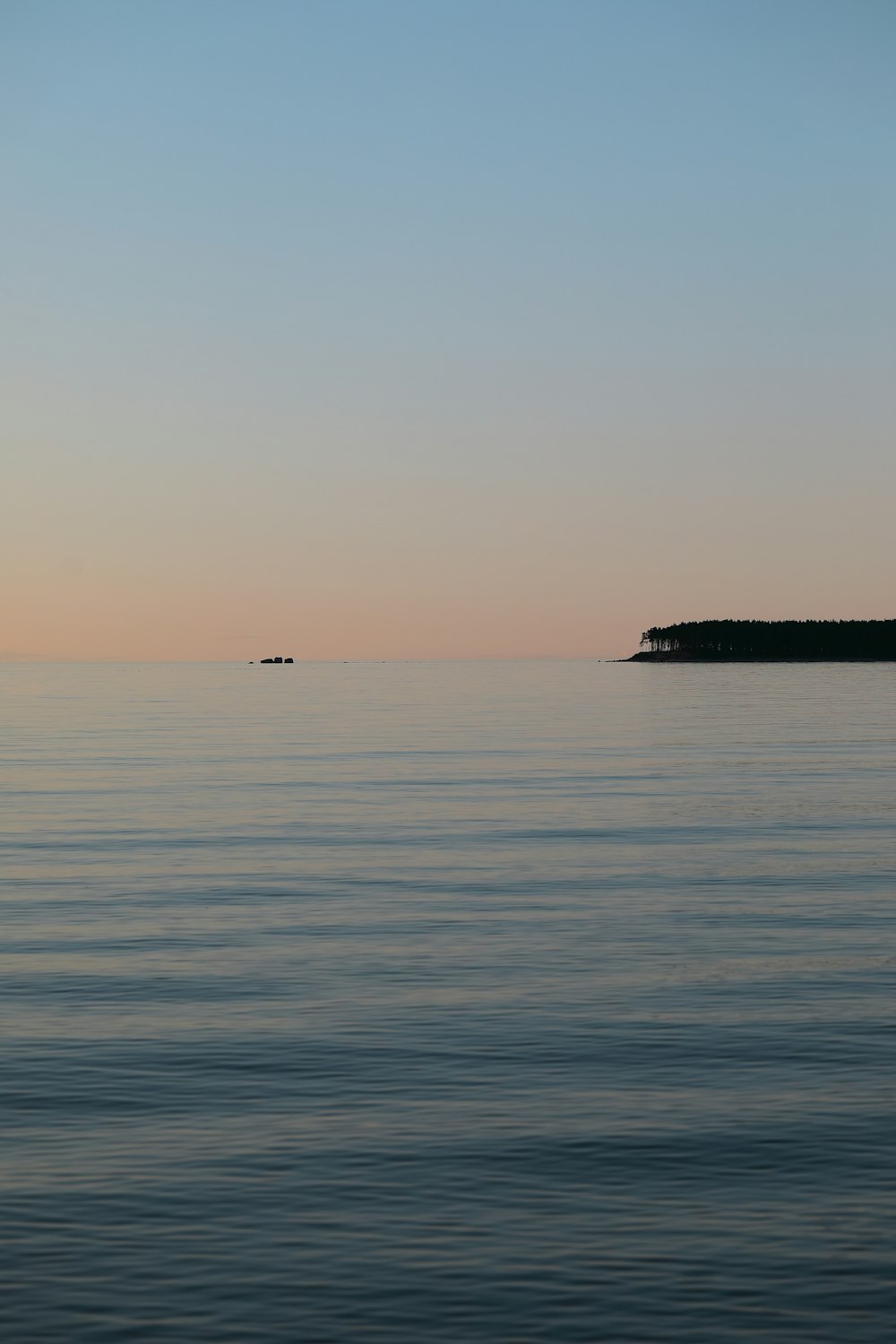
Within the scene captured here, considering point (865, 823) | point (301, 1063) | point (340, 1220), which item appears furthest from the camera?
point (865, 823)

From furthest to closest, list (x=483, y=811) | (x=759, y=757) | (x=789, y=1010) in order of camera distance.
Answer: (x=759, y=757), (x=483, y=811), (x=789, y=1010)

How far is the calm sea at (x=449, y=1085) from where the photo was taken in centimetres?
1166

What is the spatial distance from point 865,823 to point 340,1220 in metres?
33.4

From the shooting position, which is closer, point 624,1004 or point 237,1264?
point 237,1264

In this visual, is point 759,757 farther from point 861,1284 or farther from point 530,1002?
point 861,1284

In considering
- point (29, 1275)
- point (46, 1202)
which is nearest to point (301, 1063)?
point (46, 1202)

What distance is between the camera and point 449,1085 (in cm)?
1698

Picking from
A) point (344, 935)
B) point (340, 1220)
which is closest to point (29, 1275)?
point (340, 1220)

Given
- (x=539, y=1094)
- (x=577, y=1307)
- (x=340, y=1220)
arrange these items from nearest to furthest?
1. (x=577, y=1307)
2. (x=340, y=1220)
3. (x=539, y=1094)

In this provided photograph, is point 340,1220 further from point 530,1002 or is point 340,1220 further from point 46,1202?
point 530,1002

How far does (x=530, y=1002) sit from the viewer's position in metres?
21.0

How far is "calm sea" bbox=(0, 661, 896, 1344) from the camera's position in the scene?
11664 millimetres

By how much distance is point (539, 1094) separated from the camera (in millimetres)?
16562

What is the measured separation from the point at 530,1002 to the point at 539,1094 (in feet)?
14.7
